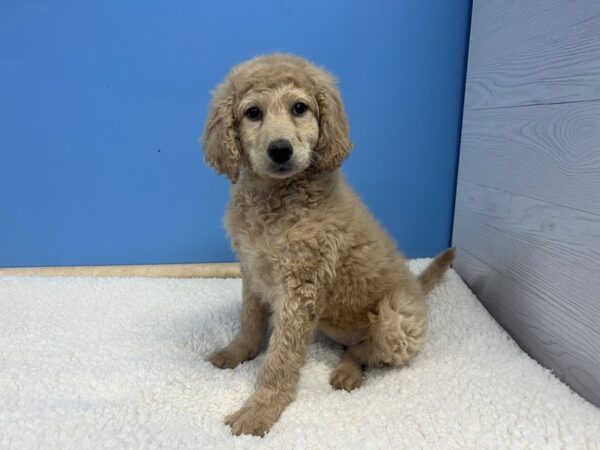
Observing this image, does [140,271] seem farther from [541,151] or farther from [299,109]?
[541,151]

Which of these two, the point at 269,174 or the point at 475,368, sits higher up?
the point at 269,174

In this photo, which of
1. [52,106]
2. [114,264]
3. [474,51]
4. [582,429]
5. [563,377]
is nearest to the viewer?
[582,429]

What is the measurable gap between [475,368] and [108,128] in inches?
85.9

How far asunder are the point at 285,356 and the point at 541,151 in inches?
49.6

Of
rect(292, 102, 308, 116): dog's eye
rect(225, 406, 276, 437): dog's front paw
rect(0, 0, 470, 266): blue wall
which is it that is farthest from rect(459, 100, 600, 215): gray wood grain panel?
rect(225, 406, 276, 437): dog's front paw

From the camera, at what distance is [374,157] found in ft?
8.12

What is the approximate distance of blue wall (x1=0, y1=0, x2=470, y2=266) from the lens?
2.27 m

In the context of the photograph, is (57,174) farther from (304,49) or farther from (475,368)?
(475,368)

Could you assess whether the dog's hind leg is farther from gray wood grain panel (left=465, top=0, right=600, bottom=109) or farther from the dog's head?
gray wood grain panel (left=465, top=0, right=600, bottom=109)

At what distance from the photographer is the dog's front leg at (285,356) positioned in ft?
4.77

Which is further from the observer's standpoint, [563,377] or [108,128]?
[108,128]

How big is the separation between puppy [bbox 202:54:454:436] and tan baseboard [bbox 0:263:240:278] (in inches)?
40.6

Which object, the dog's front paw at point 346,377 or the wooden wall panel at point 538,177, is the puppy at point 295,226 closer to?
the dog's front paw at point 346,377

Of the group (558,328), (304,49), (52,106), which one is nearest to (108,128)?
(52,106)
